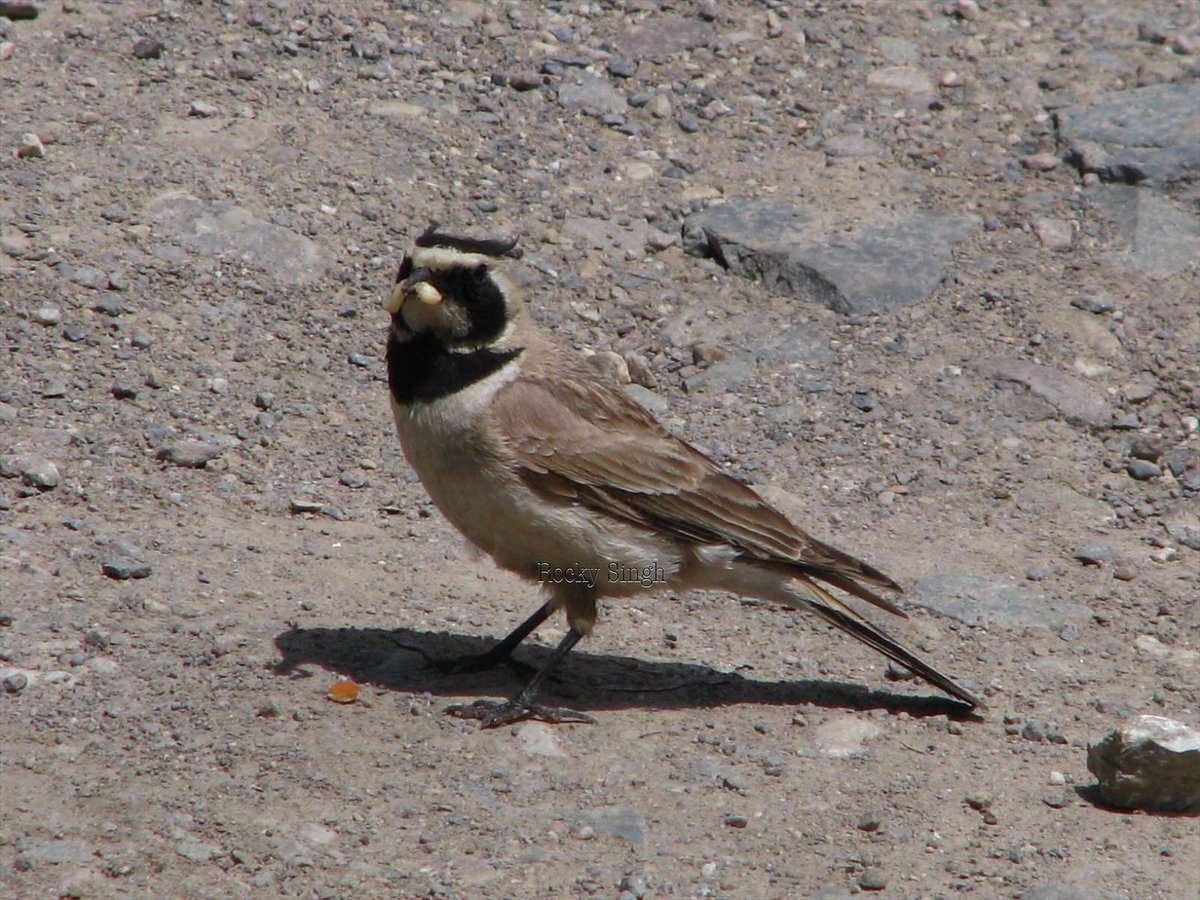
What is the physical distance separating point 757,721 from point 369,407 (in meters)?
2.86

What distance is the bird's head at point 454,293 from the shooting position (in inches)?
228

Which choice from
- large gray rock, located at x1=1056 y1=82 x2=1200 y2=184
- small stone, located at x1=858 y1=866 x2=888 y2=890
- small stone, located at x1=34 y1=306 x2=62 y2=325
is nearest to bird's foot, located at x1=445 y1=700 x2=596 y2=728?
small stone, located at x1=858 y1=866 x2=888 y2=890

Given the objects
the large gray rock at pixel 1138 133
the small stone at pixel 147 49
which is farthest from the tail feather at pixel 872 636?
the small stone at pixel 147 49

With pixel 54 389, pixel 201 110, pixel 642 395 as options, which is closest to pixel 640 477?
pixel 642 395

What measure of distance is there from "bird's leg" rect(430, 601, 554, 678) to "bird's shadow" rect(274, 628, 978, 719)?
0.10 ft

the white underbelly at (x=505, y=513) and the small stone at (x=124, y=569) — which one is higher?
the white underbelly at (x=505, y=513)

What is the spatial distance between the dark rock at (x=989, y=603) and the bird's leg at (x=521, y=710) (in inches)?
74.4

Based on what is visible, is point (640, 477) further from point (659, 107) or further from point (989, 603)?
point (659, 107)

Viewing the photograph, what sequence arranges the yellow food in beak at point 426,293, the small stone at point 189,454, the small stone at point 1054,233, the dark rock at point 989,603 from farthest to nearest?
the small stone at point 1054,233, the small stone at point 189,454, the dark rock at point 989,603, the yellow food in beak at point 426,293

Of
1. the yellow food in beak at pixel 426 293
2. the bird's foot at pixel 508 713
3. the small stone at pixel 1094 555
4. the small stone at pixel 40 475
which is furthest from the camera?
the small stone at pixel 1094 555

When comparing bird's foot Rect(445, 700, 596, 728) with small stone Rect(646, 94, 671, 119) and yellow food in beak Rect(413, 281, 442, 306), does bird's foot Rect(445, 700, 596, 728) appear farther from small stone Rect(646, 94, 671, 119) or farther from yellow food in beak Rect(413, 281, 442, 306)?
small stone Rect(646, 94, 671, 119)

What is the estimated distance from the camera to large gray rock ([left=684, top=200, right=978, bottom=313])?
9.04 meters

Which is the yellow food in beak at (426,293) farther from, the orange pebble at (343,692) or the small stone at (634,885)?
the small stone at (634,885)

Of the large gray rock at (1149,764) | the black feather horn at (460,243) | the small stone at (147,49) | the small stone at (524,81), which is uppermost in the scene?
the black feather horn at (460,243)
